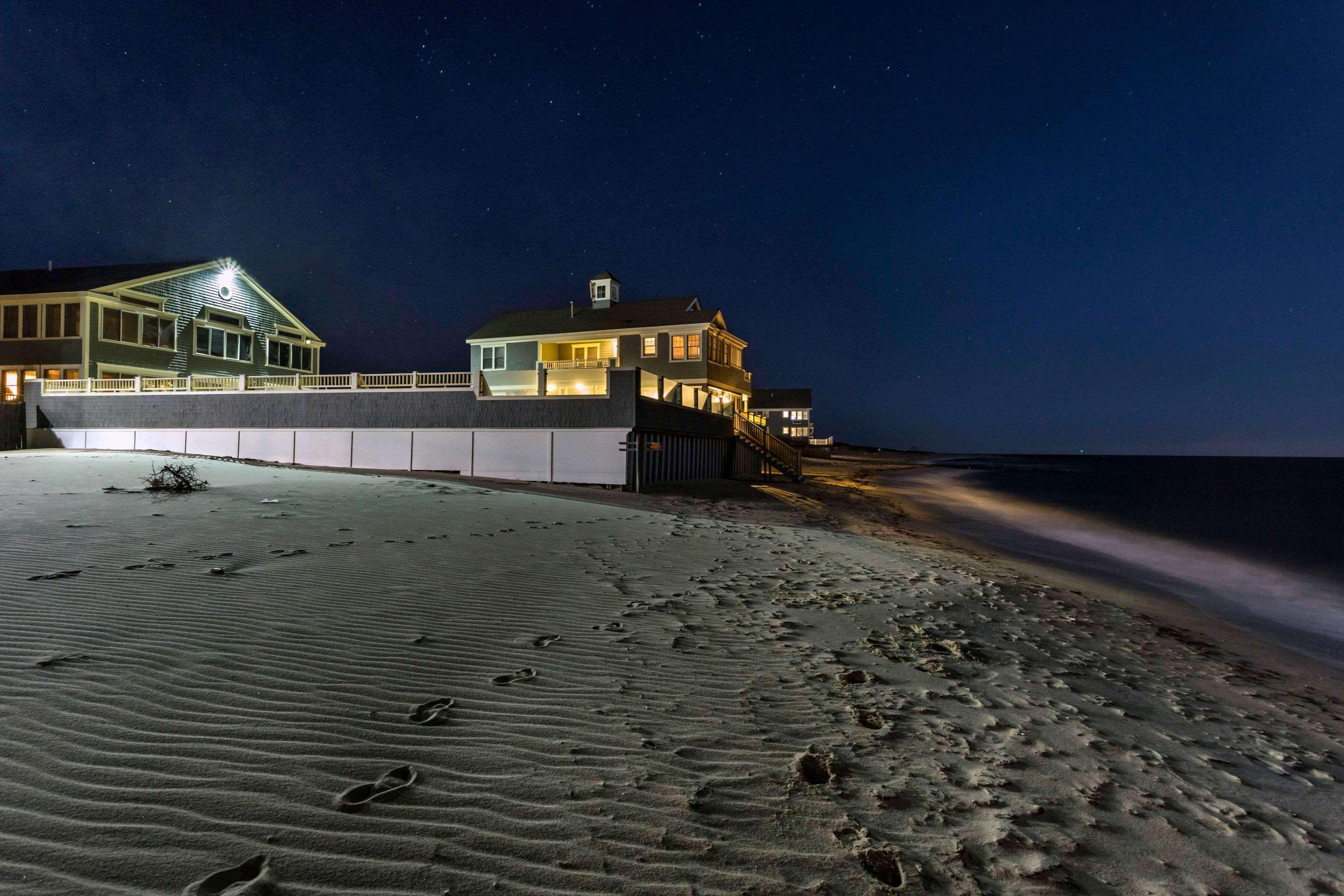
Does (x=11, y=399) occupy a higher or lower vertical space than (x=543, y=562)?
higher

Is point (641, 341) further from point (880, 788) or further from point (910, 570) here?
point (880, 788)

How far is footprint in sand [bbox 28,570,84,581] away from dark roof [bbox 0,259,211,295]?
29.7 meters

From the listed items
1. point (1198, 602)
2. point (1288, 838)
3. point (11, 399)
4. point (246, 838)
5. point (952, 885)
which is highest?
point (11, 399)

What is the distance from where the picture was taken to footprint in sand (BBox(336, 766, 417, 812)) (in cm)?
293

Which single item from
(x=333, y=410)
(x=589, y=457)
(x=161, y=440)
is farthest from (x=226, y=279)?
(x=589, y=457)

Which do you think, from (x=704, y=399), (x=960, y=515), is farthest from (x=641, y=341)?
(x=960, y=515)

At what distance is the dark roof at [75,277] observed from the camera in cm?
2833

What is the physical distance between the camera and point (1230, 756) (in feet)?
15.3

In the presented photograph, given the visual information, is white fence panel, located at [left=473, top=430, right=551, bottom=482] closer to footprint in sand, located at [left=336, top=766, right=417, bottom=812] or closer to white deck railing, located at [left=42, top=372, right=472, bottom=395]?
white deck railing, located at [left=42, top=372, right=472, bottom=395]

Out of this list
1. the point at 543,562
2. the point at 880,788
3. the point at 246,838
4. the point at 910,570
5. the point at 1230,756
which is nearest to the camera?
the point at 246,838

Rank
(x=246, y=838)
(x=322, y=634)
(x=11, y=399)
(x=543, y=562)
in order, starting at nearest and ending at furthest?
(x=246, y=838)
(x=322, y=634)
(x=543, y=562)
(x=11, y=399)

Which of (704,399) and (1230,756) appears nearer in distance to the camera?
(1230,756)

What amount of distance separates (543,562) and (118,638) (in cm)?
467

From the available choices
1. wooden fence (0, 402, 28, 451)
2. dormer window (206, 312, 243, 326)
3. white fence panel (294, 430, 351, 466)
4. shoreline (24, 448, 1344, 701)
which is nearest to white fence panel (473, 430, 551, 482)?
shoreline (24, 448, 1344, 701)
